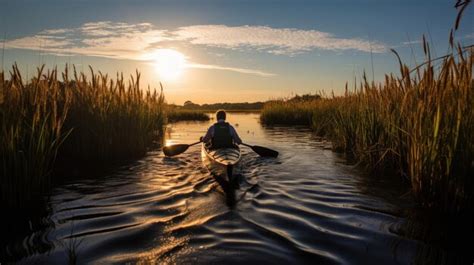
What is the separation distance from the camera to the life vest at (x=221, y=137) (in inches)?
409

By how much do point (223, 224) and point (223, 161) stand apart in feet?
10.7

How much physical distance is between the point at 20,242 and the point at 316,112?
19657mm

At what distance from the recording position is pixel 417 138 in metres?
5.51

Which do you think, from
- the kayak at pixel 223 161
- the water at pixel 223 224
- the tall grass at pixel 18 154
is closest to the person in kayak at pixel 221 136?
the kayak at pixel 223 161

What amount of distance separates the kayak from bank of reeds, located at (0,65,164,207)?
3.08 meters

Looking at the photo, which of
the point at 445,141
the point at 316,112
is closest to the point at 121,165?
the point at 445,141

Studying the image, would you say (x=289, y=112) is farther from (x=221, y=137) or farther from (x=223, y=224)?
(x=223, y=224)

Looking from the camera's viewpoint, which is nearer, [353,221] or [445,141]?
[445,141]

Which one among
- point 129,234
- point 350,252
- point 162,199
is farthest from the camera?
point 162,199

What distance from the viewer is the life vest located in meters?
10.4

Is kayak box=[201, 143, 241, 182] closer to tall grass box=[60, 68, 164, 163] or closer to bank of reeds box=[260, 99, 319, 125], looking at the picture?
tall grass box=[60, 68, 164, 163]

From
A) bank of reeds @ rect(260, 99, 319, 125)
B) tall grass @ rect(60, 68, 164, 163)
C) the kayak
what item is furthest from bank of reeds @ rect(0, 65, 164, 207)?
bank of reeds @ rect(260, 99, 319, 125)

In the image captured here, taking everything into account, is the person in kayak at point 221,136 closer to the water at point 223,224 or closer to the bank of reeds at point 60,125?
the water at point 223,224

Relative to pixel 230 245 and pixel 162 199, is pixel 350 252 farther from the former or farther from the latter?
pixel 162 199
